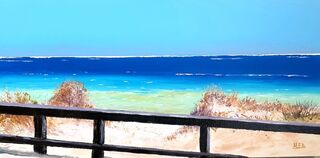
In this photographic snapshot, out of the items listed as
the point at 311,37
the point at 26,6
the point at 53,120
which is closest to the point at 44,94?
the point at 53,120

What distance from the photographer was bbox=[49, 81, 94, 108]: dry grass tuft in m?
4.35

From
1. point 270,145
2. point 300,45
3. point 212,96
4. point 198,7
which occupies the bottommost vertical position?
point 270,145

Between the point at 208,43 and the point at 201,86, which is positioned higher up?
the point at 208,43

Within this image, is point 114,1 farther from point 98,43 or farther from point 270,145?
point 270,145

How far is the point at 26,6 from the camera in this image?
15.2ft

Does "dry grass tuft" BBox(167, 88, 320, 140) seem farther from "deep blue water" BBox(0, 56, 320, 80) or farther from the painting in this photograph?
"deep blue water" BBox(0, 56, 320, 80)

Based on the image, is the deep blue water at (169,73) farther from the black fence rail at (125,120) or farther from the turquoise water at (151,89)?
the black fence rail at (125,120)

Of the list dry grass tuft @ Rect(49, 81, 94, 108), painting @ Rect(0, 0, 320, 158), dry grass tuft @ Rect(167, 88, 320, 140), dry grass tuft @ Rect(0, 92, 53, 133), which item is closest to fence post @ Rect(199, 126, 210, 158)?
painting @ Rect(0, 0, 320, 158)

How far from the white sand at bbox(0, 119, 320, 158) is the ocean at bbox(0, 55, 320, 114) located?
23cm

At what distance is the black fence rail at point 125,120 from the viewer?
10.8 feet

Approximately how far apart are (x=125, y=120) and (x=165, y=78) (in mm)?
807

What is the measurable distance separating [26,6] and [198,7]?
1.48m
